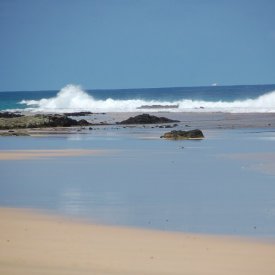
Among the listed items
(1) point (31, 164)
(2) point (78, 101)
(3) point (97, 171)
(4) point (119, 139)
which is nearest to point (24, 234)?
(3) point (97, 171)

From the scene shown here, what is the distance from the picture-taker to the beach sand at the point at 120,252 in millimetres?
7648

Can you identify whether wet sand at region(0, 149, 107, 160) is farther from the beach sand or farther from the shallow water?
the beach sand

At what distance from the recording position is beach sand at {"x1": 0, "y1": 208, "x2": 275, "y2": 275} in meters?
7.65

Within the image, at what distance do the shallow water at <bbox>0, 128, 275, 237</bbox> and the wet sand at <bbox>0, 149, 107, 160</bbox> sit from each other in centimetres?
71

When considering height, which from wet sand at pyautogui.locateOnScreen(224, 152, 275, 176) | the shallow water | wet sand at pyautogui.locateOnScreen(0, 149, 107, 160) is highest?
wet sand at pyautogui.locateOnScreen(0, 149, 107, 160)

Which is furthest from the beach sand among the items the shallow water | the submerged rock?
the submerged rock

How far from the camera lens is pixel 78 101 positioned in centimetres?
8012

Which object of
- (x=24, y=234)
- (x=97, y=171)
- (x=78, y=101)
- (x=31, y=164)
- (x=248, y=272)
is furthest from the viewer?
(x=78, y=101)

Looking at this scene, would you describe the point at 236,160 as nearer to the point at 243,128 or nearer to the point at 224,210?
the point at 224,210

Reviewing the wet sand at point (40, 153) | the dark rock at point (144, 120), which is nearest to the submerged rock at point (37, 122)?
the dark rock at point (144, 120)

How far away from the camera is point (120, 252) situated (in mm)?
8383

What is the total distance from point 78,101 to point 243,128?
47843mm

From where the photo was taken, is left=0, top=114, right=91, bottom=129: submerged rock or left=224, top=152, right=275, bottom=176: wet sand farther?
left=0, top=114, right=91, bottom=129: submerged rock

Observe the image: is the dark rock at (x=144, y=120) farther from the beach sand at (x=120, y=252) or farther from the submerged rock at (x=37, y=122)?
the beach sand at (x=120, y=252)
